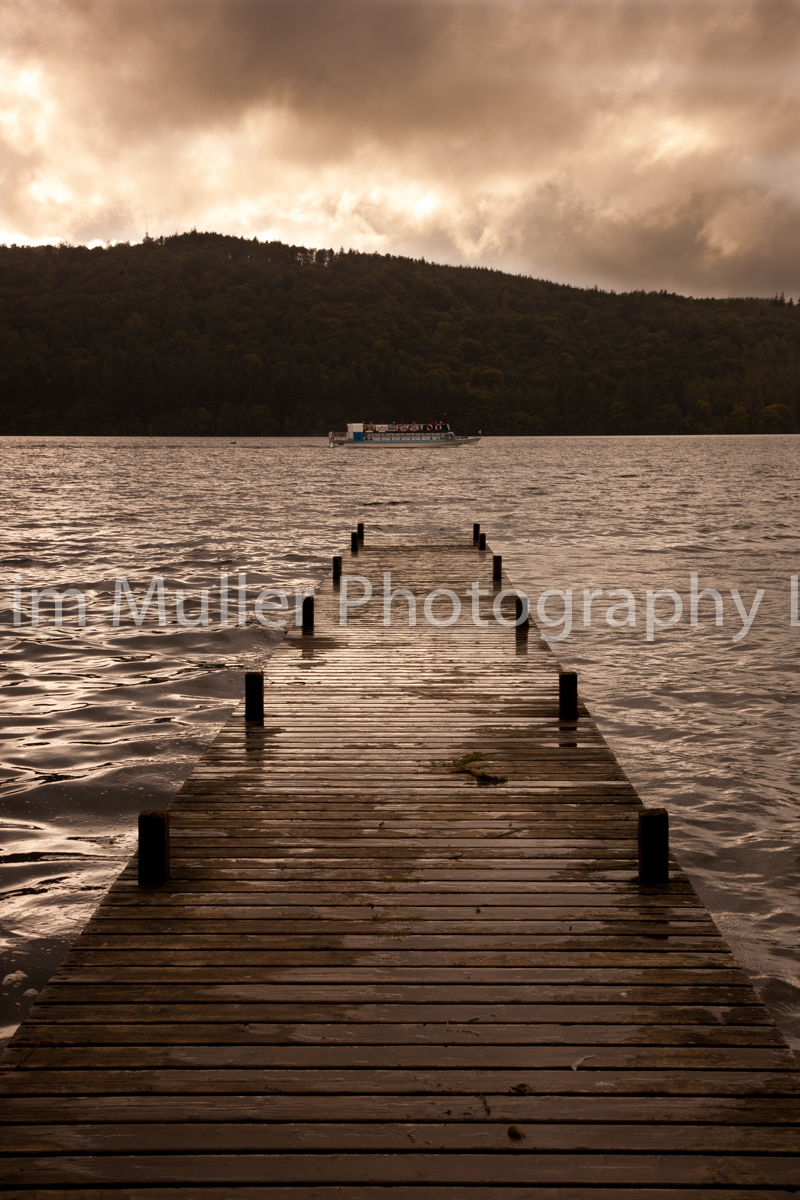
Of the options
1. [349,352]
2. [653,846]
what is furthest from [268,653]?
[349,352]

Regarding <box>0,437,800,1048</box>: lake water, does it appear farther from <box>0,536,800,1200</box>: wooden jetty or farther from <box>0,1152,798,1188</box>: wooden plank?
<box>0,1152,798,1188</box>: wooden plank

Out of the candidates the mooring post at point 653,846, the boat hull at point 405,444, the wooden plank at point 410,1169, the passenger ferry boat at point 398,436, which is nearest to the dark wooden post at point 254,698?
the mooring post at point 653,846

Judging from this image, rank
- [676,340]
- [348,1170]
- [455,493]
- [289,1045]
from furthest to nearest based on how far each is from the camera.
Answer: [676,340]
[455,493]
[289,1045]
[348,1170]

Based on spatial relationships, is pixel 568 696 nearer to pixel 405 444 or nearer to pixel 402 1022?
pixel 402 1022

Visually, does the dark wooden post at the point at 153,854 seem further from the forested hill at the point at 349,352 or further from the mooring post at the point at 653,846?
the forested hill at the point at 349,352

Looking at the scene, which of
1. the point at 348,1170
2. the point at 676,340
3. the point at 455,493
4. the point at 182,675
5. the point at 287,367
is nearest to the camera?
the point at 348,1170

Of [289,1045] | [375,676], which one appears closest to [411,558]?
[375,676]

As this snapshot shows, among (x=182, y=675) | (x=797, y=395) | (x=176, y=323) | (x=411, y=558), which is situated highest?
(x=176, y=323)

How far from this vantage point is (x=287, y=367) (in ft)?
557

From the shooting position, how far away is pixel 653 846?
5434 millimetres

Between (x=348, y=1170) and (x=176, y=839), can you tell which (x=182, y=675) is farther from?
(x=348, y=1170)

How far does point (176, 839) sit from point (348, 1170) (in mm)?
3098

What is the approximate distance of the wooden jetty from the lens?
3.40m

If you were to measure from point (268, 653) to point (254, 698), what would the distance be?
290 inches
